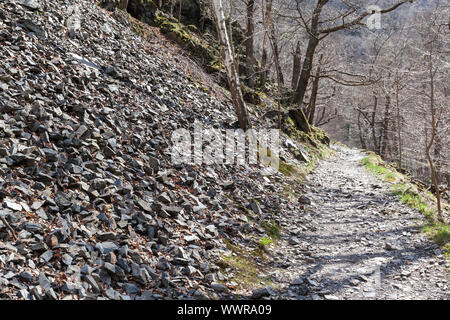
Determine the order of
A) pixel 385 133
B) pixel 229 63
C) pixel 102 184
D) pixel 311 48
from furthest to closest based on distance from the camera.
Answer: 1. pixel 385 133
2. pixel 311 48
3. pixel 229 63
4. pixel 102 184


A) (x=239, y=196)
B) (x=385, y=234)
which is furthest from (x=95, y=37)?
(x=385, y=234)

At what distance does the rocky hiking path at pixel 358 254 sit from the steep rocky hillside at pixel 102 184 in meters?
0.62

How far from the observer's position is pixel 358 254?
20.4ft

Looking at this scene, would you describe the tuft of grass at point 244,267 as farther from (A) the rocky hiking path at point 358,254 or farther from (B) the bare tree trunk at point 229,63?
(B) the bare tree trunk at point 229,63

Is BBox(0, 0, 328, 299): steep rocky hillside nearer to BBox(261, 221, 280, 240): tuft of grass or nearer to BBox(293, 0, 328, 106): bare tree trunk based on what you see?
BBox(261, 221, 280, 240): tuft of grass

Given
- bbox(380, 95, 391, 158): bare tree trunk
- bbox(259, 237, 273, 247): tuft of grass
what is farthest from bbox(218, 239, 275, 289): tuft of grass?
bbox(380, 95, 391, 158): bare tree trunk

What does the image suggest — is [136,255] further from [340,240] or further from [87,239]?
[340,240]

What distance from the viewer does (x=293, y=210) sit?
855cm

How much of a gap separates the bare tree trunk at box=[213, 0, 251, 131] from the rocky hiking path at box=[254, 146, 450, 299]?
3563 millimetres

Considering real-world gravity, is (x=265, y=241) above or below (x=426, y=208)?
below

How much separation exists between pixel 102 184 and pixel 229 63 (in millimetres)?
6403

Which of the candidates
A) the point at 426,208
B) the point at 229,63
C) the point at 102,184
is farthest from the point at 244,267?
the point at 229,63

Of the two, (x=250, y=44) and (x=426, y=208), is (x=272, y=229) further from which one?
(x=250, y=44)

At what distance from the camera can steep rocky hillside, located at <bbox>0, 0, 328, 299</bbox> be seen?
12.9ft
